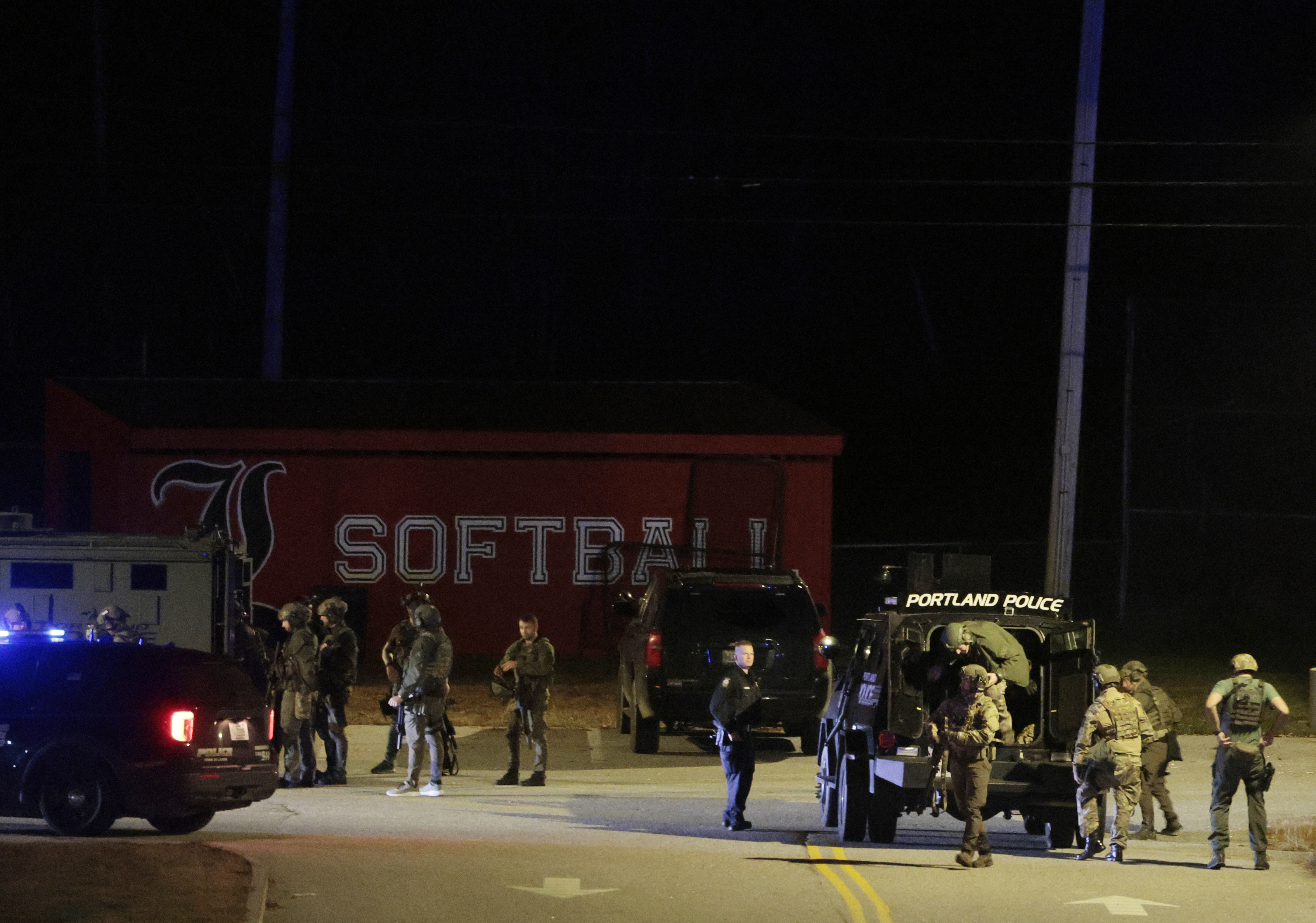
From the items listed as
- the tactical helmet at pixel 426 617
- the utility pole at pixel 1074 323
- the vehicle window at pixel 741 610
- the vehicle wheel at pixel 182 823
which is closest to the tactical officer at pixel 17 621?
the tactical helmet at pixel 426 617

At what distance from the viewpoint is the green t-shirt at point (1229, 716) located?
14133 millimetres

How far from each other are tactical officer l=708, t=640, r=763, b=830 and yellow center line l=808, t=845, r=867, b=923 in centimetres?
91

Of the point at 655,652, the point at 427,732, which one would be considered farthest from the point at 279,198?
the point at 427,732

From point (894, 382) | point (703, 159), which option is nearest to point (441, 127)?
point (703, 159)

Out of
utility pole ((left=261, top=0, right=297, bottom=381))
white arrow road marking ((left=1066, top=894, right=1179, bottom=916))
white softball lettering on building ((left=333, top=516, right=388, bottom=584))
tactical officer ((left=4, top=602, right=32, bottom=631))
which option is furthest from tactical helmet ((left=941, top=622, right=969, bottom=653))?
utility pole ((left=261, top=0, right=297, bottom=381))

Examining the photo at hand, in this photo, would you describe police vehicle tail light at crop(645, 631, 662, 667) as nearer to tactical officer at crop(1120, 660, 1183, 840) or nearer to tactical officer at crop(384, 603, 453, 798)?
tactical officer at crop(384, 603, 453, 798)

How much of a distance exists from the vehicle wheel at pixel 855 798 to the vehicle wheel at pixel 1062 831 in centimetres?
152

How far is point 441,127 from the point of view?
5338cm

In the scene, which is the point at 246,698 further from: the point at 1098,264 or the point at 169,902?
the point at 1098,264

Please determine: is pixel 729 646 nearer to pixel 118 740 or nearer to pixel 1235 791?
pixel 1235 791

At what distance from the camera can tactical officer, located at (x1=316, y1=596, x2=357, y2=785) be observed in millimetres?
18156

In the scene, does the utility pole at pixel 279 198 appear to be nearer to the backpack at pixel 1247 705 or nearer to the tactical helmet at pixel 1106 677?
the tactical helmet at pixel 1106 677

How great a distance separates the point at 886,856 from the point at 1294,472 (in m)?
23.2

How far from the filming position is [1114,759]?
13828mm
